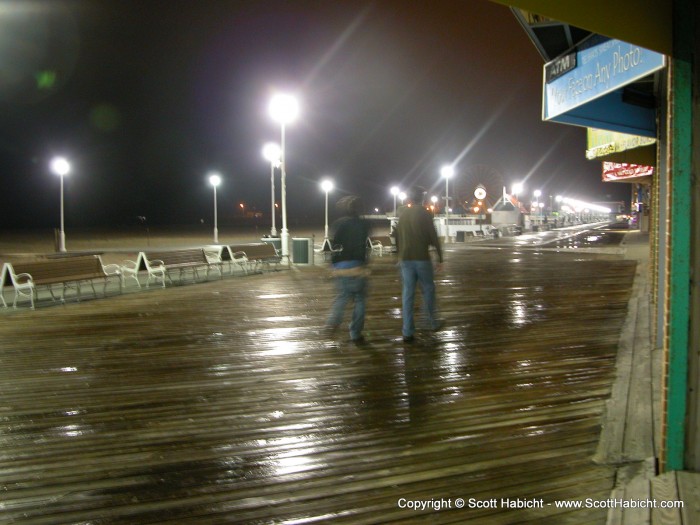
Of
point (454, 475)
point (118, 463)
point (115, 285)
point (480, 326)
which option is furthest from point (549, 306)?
point (115, 285)

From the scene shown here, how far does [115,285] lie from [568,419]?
1197 cm

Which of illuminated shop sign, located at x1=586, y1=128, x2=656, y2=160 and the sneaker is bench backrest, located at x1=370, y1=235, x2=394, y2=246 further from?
the sneaker

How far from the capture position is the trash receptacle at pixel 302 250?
1830cm

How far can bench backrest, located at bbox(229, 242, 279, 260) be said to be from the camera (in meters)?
16.2

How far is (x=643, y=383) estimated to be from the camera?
16.5 ft

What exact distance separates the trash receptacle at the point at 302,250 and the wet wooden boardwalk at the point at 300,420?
9.48m

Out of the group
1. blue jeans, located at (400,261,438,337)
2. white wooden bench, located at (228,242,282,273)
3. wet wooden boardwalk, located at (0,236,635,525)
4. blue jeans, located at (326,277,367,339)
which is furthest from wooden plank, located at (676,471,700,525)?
white wooden bench, located at (228,242,282,273)

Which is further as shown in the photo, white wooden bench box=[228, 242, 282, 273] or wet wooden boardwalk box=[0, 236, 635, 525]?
white wooden bench box=[228, 242, 282, 273]

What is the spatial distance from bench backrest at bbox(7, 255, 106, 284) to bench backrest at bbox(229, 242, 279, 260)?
4.91m

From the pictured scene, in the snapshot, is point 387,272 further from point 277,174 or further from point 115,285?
point 277,174

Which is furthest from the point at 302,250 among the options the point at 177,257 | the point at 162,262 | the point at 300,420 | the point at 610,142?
the point at 300,420

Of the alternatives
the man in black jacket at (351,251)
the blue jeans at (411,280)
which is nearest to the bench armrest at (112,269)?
the man in black jacket at (351,251)

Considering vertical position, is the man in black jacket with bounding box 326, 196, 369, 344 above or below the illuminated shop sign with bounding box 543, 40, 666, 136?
below

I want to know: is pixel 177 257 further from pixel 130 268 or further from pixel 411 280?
pixel 411 280
